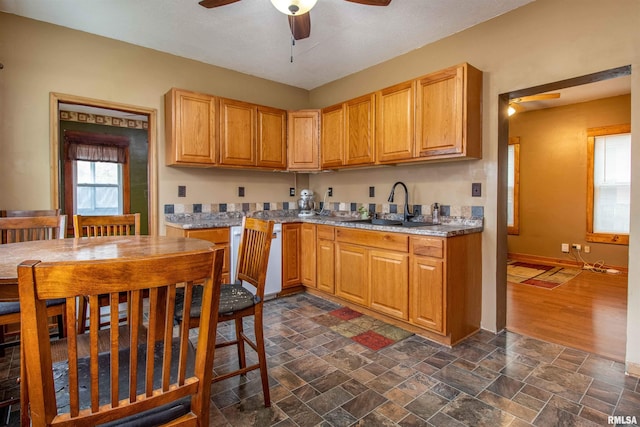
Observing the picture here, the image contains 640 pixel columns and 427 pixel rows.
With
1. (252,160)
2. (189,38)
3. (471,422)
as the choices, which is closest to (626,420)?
(471,422)

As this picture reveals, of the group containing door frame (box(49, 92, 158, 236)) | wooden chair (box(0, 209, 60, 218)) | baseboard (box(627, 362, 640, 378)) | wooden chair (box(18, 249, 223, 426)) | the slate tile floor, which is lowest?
the slate tile floor

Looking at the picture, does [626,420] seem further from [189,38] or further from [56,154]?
[56,154]

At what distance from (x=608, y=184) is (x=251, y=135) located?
5.07 metres

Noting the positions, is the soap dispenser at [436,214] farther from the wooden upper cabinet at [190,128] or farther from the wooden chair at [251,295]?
the wooden upper cabinet at [190,128]

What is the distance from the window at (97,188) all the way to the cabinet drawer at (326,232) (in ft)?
13.4

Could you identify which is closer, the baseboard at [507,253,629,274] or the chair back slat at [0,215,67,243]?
the chair back slat at [0,215,67,243]

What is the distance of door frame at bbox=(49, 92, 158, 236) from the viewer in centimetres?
295

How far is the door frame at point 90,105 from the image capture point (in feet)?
9.68

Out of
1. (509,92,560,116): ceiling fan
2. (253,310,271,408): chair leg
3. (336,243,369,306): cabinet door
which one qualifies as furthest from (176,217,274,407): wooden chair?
(509,92,560,116): ceiling fan

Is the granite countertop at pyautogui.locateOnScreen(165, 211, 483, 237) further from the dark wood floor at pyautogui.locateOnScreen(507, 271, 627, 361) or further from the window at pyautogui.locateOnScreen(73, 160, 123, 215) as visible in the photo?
the window at pyautogui.locateOnScreen(73, 160, 123, 215)

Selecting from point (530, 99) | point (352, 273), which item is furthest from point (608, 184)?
point (352, 273)

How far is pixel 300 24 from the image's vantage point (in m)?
A: 2.44

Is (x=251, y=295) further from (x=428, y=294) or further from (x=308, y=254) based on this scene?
(x=308, y=254)

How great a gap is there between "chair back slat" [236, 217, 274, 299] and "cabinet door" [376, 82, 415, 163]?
1707 millimetres
